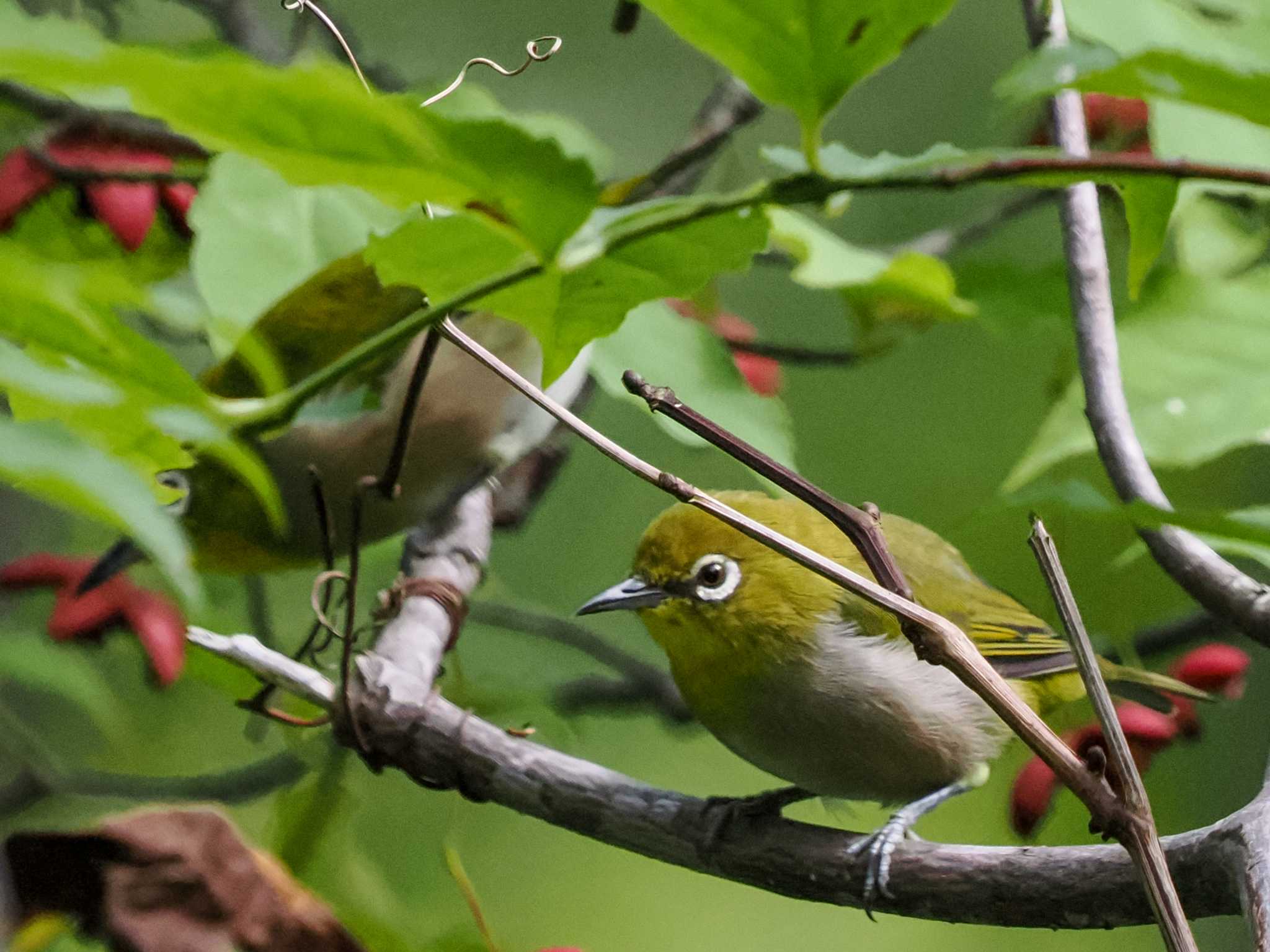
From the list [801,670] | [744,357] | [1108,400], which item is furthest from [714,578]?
[744,357]

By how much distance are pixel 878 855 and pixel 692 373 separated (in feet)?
1.38

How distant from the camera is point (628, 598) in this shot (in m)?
1.05

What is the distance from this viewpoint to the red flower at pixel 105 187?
1.25 meters

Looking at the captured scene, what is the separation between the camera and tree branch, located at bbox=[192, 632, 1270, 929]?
2.18ft

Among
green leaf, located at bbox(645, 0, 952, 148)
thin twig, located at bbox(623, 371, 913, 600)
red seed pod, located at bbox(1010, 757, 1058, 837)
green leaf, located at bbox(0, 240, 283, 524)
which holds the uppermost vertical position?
red seed pod, located at bbox(1010, 757, 1058, 837)

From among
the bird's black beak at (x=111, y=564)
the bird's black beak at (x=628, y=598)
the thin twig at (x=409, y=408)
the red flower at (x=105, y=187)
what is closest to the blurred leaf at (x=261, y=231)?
the thin twig at (x=409, y=408)

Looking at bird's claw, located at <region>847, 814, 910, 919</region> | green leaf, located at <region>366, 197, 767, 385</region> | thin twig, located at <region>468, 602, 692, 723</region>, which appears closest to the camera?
green leaf, located at <region>366, 197, 767, 385</region>

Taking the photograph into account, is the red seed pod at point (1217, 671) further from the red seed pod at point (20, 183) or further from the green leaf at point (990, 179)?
the red seed pod at point (20, 183)

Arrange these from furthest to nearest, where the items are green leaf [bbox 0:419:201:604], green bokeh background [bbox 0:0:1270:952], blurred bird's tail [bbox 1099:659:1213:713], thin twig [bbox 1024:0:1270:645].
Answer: green bokeh background [bbox 0:0:1270:952] < blurred bird's tail [bbox 1099:659:1213:713] < thin twig [bbox 1024:0:1270:645] < green leaf [bbox 0:419:201:604]

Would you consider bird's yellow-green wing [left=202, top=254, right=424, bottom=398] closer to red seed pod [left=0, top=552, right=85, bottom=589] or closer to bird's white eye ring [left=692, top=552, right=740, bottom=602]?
red seed pod [left=0, top=552, right=85, bottom=589]

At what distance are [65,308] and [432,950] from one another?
32.6 inches

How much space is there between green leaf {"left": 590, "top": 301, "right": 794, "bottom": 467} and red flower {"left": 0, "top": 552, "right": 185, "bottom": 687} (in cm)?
58

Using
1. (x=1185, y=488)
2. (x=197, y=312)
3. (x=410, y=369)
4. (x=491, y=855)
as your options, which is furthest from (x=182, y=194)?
(x=1185, y=488)

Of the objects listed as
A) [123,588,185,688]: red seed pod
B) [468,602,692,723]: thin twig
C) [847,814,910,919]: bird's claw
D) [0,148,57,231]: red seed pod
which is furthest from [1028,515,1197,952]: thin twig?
[468,602,692,723]: thin twig
